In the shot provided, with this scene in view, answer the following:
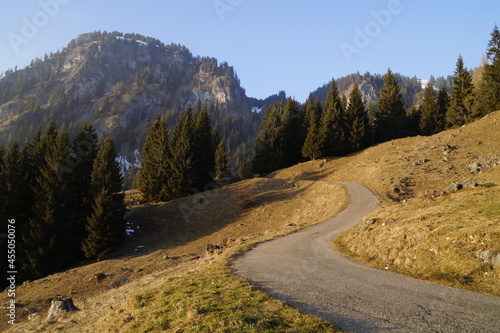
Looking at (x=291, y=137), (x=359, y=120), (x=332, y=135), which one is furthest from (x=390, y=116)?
(x=291, y=137)

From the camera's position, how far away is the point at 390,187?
28469mm

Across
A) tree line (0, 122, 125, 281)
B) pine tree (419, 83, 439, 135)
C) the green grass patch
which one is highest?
pine tree (419, 83, 439, 135)

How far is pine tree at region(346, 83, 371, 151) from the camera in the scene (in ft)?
183

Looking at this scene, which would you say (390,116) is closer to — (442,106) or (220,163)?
(442,106)

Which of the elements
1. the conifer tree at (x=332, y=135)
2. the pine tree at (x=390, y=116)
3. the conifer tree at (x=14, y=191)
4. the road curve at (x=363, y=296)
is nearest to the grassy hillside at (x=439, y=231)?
the road curve at (x=363, y=296)

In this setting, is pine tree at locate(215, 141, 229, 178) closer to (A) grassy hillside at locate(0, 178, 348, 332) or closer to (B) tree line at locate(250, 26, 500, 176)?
(B) tree line at locate(250, 26, 500, 176)

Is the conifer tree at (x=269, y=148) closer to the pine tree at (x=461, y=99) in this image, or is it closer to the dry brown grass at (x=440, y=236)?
the dry brown grass at (x=440, y=236)

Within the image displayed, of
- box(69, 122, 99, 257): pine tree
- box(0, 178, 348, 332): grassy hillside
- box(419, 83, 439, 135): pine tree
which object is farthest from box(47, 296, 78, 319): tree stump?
box(419, 83, 439, 135): pine tree

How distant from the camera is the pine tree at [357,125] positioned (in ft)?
183

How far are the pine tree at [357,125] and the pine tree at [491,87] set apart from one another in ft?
62.7

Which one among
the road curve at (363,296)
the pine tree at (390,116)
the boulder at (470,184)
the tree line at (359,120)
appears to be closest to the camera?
the road curve at (363,296)

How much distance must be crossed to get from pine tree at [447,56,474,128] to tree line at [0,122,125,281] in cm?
6342

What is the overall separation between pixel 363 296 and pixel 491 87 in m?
59.3

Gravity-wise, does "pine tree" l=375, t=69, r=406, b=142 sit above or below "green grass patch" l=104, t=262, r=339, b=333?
above
